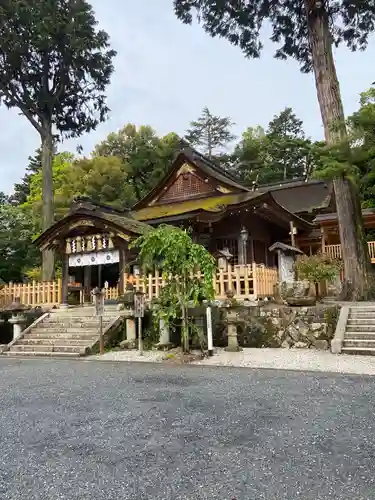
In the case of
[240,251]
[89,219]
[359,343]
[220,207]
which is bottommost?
[359,343]

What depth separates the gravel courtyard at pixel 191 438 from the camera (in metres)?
2.73

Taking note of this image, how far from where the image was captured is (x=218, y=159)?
40250 mm

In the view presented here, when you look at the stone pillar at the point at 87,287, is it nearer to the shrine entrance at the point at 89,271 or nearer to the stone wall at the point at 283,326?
the shrine entrance at the point at 89,271

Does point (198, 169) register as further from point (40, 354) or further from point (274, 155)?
point (274, 155)

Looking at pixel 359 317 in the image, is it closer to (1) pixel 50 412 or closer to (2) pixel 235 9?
(1) pixel 50 412

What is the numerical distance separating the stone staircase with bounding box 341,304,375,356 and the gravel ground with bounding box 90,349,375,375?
0.99 ft

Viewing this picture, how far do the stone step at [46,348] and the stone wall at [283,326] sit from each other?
140 inches

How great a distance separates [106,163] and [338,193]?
1903cm

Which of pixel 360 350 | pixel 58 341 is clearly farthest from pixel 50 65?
pixel 360 350

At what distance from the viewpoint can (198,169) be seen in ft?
57.9

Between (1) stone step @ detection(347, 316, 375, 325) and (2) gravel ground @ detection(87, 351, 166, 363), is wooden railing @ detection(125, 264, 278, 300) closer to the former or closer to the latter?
(2) gravel ground @ detection(87, 351, 166, 363)

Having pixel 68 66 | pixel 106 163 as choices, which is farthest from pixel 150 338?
pixel 106 163

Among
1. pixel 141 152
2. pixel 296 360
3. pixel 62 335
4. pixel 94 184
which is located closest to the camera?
pixel 296 360

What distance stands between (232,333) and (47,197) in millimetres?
12982
